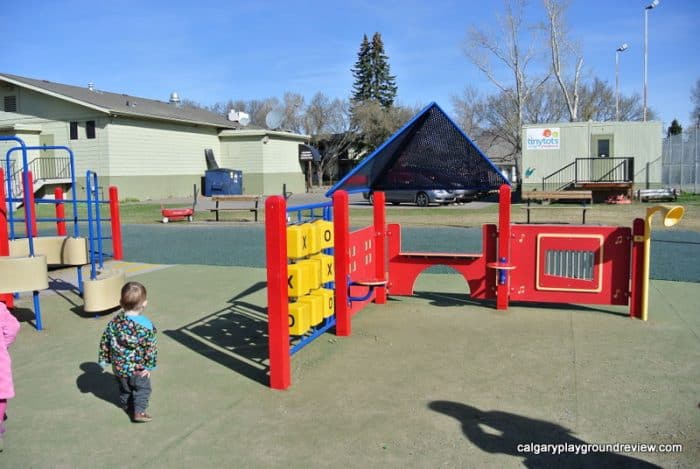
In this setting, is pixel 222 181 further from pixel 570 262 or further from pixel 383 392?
pixel 383 392

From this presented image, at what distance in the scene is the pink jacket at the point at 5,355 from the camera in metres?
4.03

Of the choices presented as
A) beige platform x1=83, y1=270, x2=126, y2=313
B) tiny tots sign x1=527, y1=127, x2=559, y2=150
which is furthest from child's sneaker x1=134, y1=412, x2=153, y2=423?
tiny tots sign x1=527, y1=127, x2=559, y2=150

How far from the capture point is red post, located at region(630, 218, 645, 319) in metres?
7.25

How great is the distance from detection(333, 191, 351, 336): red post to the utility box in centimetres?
3203

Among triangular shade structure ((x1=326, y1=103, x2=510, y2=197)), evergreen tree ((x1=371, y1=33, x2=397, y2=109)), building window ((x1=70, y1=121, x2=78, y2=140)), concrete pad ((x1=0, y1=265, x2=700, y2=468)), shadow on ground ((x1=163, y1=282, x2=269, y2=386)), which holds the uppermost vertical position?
evergreen tree ((x1=371, y1=33, x2=397, y2=109))

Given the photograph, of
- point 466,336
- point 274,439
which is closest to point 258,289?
point 466,336

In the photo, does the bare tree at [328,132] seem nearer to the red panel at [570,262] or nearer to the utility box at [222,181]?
the utility box at [222,181]

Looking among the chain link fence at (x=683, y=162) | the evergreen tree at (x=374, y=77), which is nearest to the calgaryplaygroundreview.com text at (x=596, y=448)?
the chain link fence at (x=683, y=162)

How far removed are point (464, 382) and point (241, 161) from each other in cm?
3764

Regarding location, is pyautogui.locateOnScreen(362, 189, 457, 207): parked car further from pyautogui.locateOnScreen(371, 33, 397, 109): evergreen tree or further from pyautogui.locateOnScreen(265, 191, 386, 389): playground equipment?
pyautogui.locateOnScreen(371, 33, 397, 109): evergreen tree

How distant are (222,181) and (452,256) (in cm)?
3121

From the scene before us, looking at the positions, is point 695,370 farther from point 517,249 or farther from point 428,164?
point 428,164

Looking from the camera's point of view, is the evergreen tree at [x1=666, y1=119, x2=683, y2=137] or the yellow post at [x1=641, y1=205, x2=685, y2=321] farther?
the evergreen tree at [x1=666, y1=119, x2=683, y2=137]

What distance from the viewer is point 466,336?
6.65 metres
